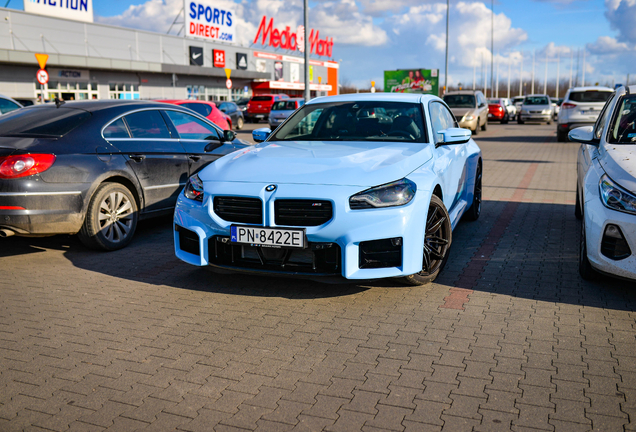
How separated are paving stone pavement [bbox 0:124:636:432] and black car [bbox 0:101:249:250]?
427mm

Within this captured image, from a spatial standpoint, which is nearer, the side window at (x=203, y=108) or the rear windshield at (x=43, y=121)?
the rear windshield at (x=43, y=121)

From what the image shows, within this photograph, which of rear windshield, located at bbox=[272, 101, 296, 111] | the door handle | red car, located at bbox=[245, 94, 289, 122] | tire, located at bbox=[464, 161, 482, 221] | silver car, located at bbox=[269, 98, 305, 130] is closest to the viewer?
the door handle

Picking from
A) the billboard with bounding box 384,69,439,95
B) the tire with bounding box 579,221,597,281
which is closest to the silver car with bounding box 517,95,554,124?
the billboard with bounding box 384,69,439,95

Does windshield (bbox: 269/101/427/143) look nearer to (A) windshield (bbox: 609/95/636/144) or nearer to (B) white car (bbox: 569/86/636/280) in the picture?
(B) white car (bbox: 569/86/636/280)

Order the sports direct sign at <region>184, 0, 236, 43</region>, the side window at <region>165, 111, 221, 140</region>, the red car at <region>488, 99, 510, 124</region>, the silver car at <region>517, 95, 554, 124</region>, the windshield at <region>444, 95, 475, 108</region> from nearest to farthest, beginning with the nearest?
the side window at <region>165, 111, 221, 140</region> → the windshield at <region>444, 95, 475, 108</region> → the silver car at <region>517, 95, 554, 124</region> → the red car at <region>488, 99, 510, 124</region> → the sports direct sign at <region>184, 0, 236, 43</region>

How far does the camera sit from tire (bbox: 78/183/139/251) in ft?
19.1

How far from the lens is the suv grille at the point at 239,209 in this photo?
433cm

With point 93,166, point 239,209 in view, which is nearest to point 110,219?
point 93,166

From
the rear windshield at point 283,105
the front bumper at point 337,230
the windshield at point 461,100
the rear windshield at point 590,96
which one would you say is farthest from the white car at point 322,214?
the rear windshield at point 283,105

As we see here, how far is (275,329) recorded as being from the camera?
13.0 ft

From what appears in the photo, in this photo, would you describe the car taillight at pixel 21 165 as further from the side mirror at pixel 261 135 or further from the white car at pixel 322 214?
the side mirror at pixel 261 135

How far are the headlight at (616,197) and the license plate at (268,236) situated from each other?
2306mm

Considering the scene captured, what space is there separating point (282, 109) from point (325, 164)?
2693 cm

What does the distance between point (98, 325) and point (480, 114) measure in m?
23.9
